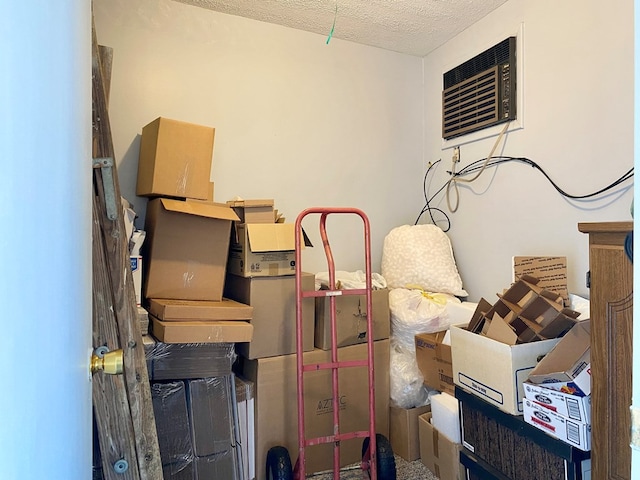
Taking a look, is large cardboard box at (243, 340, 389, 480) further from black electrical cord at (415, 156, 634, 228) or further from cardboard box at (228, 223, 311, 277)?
black electrical cord at (415, 156, 634, 228)

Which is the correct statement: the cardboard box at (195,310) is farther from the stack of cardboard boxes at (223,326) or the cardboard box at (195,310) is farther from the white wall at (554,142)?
the white wall at (554,142)

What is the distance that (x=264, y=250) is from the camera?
2023 mm

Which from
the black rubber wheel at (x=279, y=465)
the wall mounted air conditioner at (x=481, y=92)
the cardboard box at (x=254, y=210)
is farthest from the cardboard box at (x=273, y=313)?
the wall mounted air conditioner at (x=481, y=92)

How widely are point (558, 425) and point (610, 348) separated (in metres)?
0.34

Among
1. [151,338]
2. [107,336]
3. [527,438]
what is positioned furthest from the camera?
[151,338]

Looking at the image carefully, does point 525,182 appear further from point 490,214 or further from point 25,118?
point 25,118

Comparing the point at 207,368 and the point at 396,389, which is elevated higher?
the point at 207,368

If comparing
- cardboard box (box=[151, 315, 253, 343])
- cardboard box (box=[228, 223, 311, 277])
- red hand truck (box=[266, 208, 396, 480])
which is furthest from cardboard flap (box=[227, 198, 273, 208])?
cardboard box (box=[151, 315, 253, 343])

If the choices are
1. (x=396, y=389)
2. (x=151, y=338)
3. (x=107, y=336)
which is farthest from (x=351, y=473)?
(x=107, y=336)

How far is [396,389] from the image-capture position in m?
2.36

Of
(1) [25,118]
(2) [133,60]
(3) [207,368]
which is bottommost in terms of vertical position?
(3) [207,368]

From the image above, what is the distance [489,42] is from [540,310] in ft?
5.35

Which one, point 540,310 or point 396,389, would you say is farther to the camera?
point 396,389

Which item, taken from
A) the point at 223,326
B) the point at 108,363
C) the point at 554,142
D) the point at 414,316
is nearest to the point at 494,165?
the point at 554,142
